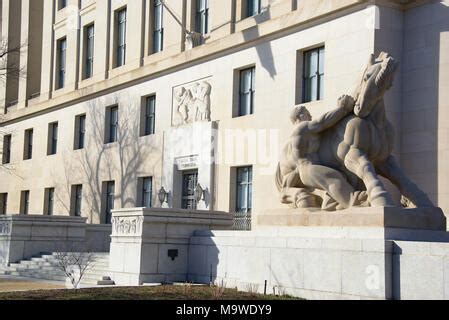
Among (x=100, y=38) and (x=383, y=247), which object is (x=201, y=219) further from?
(x=100, y=38)

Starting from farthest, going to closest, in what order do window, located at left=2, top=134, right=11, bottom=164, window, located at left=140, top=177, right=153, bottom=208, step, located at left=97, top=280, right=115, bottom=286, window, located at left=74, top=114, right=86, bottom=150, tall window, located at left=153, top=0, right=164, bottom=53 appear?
window, located at left=2, top=134, right=11, bottom=164 < window, located at left=74, top=114, right=86, bottom=150 < tall window, located at left=153, top=0, right=164, bottom=53 < window, located at left=140, top=177, right=153, bottom=208 < step, located at left=97, top=280, right=115, bottom=286

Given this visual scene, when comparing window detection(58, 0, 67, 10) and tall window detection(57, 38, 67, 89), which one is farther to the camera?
window detection(58, 0, 67, 10)

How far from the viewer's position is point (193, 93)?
30.4 meters

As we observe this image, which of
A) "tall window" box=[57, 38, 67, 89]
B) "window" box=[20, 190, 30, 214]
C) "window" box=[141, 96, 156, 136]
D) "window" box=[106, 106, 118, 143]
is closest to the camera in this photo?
"window" box=[141, 96, 156, 136]

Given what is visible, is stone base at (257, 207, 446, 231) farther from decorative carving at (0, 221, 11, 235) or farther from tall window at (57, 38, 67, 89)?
tall window at (57, 38, 67, 89)

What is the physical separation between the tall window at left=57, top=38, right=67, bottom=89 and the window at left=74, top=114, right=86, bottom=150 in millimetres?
3607

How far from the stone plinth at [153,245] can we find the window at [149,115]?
14328 mm

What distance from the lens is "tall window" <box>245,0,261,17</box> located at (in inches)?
1118

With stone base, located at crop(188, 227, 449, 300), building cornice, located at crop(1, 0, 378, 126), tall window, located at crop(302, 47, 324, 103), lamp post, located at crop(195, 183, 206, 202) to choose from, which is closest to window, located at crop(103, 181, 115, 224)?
building cornice, located at crop(1, 0, 378, 126)

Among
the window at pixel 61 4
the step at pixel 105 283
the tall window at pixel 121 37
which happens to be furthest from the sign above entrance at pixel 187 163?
the window at pixel 61 4

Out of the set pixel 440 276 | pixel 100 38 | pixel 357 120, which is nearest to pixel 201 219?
pixel 357 120

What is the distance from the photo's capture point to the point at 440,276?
40.4 feet
